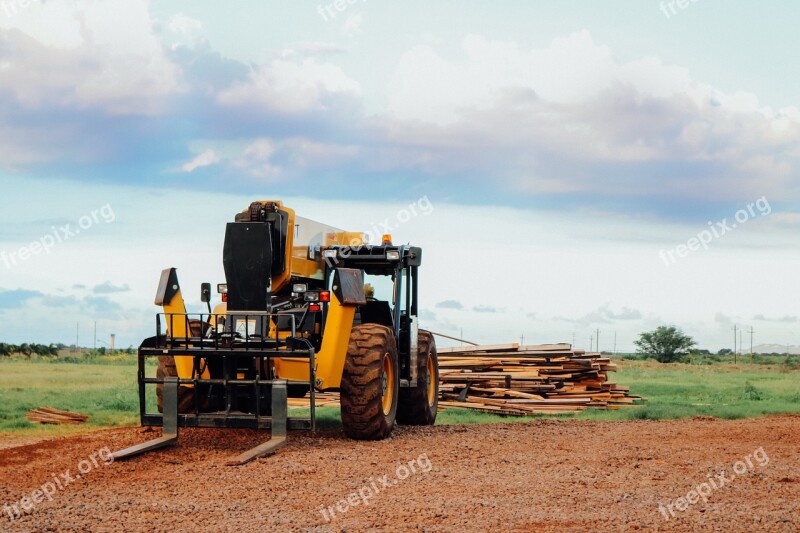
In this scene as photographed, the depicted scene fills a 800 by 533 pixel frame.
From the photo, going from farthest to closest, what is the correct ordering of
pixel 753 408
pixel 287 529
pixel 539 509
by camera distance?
pixel 753 408 < pixel 539 509 < pixel 287 529

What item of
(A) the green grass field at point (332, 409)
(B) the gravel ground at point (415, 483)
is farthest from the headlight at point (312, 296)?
(A) the green grass field at point (332, 409)

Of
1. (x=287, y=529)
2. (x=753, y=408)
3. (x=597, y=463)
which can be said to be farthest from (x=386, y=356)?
(x=753, y=408)

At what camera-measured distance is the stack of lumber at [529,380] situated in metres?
20.8

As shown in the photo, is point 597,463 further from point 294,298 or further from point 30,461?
point 30,461

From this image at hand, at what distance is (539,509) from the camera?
847 cm

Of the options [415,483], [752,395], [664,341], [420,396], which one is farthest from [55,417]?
[664,341]

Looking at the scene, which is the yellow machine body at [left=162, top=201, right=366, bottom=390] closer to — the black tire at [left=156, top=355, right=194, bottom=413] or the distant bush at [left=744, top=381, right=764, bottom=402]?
the black tire at [left=156, top=355, right=194, bottom=413]

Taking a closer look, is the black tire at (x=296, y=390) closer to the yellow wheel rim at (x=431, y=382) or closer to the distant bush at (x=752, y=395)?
the yellow wheel rim at (x=431, y=382)

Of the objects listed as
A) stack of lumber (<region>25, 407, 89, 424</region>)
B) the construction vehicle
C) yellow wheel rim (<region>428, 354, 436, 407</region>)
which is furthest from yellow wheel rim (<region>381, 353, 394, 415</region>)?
stack of lumber (<region>25, 407, 89, 424</region>)

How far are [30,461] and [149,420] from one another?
1586mm

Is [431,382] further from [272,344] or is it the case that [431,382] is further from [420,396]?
[272,344]

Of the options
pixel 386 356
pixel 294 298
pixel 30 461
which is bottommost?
pixel 30 461

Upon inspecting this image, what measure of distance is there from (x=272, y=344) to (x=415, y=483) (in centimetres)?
346

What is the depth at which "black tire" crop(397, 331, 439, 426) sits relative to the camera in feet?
51.8
